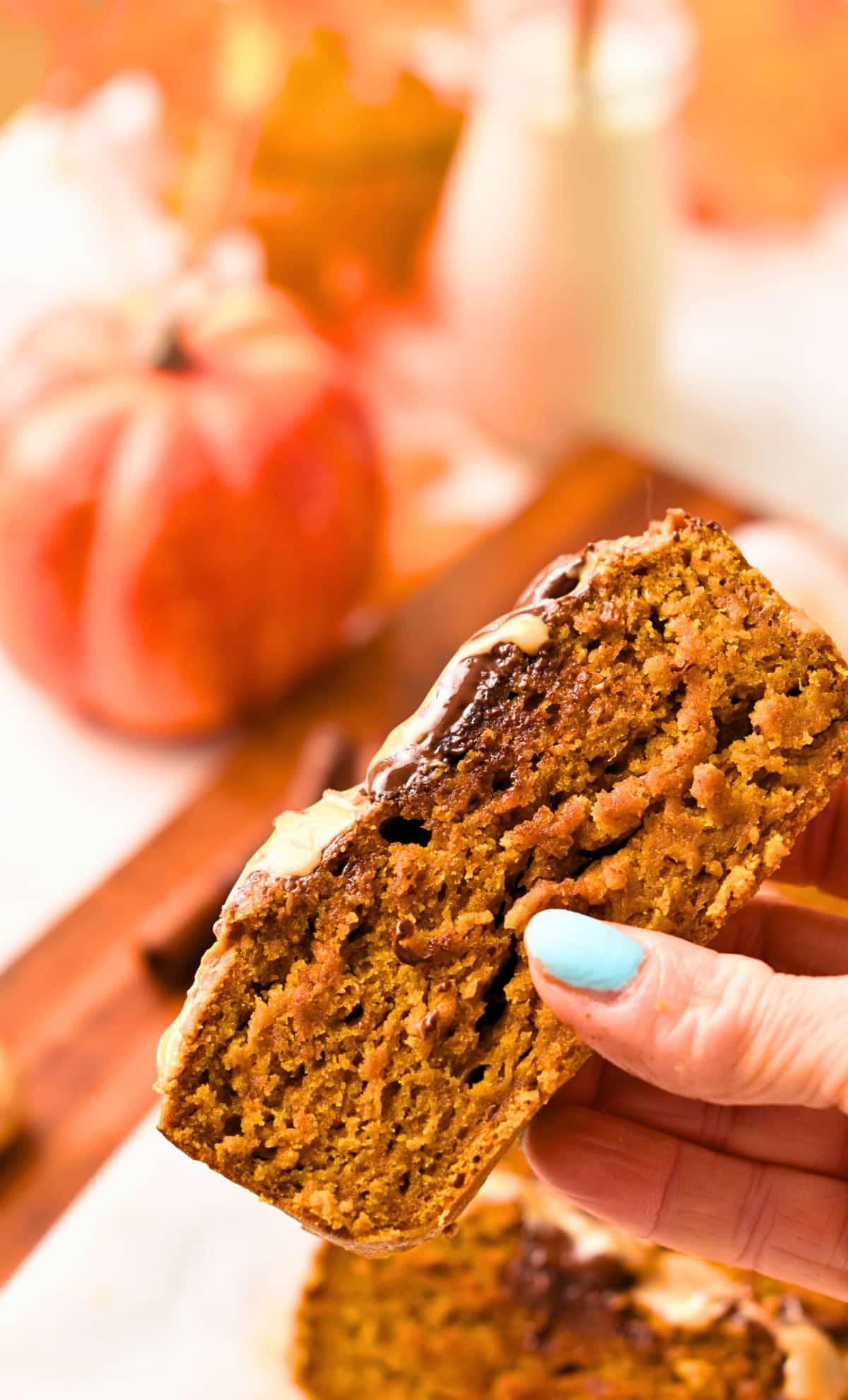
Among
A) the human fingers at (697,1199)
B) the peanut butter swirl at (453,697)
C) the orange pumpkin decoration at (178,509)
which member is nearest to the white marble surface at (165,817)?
the orange pumpkin decoration at (178,509)

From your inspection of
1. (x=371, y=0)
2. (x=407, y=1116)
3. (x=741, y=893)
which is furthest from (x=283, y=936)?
(x=371, y=0)

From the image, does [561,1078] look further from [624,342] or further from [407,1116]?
[624,342]

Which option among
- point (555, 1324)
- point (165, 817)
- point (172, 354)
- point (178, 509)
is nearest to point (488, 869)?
point (555, 1324)

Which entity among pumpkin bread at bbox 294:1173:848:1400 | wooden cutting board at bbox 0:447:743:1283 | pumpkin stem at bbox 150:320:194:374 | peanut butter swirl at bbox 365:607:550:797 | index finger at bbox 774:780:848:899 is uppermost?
pumpkin stem at bbox 150:320:194:374

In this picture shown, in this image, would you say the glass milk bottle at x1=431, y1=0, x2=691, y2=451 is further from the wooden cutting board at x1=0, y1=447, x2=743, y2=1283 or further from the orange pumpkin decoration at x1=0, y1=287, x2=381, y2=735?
the orange pumpkin decoration at x1=0, y1=287, x2=381, y2=735

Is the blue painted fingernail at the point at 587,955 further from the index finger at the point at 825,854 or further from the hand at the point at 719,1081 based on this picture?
the index finger at the point at 825,854

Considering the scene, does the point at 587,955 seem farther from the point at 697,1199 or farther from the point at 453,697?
the point at 697,1199

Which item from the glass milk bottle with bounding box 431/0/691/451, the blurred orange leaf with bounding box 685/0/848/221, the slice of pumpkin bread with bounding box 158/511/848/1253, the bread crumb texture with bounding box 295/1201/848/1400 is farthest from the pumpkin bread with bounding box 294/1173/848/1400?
the blurred orange leaf with bounding box 685/0/848/221
